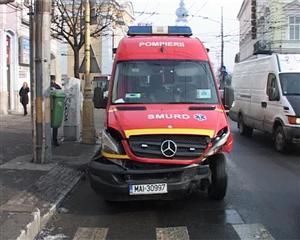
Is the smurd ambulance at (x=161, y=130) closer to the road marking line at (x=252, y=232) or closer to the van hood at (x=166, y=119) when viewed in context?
the van hood at (x=166, y=119)

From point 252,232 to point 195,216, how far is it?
1103 mm

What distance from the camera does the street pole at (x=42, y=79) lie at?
1118 centimetres

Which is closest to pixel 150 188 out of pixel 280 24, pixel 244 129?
pixel 244 129

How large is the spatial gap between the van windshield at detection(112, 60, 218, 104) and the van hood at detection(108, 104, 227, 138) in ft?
1.19

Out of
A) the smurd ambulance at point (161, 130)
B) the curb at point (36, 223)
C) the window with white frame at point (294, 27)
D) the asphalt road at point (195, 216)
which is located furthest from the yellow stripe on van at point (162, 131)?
the window with white frame at point (294, 27)

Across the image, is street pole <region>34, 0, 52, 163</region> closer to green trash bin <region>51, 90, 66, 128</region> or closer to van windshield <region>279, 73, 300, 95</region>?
green trash bin <region>51, 90, 66, 128</region>

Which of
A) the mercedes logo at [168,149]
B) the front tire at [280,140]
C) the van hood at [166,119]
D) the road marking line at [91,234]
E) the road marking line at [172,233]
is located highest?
the van hood at [166,119]

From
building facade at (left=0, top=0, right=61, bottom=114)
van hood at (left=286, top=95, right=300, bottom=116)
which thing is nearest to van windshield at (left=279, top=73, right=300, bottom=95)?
van hood at (left=286, top=95, right=300, bottom=116)

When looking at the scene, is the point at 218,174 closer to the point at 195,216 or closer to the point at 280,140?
the point at 195,216

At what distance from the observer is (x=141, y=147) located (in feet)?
25.2

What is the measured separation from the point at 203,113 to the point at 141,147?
1193 mm

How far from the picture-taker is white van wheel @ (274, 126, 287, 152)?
14.3 m

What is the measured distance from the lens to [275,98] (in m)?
14.8

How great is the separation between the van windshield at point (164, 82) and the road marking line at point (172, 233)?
7.93 feet
